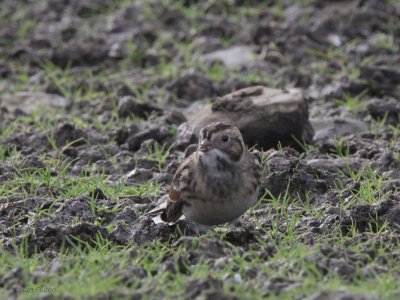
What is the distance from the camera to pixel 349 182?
676cm

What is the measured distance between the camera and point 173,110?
8.56 m

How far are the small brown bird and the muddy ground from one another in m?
0.25

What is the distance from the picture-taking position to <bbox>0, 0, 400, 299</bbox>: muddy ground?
232 inches

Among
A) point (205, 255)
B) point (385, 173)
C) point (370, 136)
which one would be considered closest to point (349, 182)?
point (385, 173)

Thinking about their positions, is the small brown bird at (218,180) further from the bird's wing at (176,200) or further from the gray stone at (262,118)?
the gray stone at (262,118)

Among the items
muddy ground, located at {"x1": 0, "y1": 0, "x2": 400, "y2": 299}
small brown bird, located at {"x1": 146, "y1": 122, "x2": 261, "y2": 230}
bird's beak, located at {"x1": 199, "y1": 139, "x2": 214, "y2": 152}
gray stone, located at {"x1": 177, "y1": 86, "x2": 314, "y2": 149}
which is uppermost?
bird's beak, located at {"x1": 199, "y1": 139, "x2": 214, "y2": 152}

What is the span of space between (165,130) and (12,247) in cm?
278

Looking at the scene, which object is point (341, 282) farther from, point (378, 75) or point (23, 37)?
point (23, 37)

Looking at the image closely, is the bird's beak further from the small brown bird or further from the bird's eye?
the bird's eye

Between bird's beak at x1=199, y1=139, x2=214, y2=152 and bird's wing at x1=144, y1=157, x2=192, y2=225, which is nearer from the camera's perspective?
bird's beak at x1=199, y1=139, x2=214, y2=152

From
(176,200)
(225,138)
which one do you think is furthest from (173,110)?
(225,138)

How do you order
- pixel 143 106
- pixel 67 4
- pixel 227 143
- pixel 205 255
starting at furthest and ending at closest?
pixel 67 4 < pixel 143 106 < pixel 227 143 < pixel 205 255

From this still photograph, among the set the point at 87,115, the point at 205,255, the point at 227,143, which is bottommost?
the point at 87,115

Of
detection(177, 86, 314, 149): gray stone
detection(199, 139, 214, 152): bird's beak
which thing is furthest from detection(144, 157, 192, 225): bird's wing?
detection(177, 86, 314, 149): gray stone
